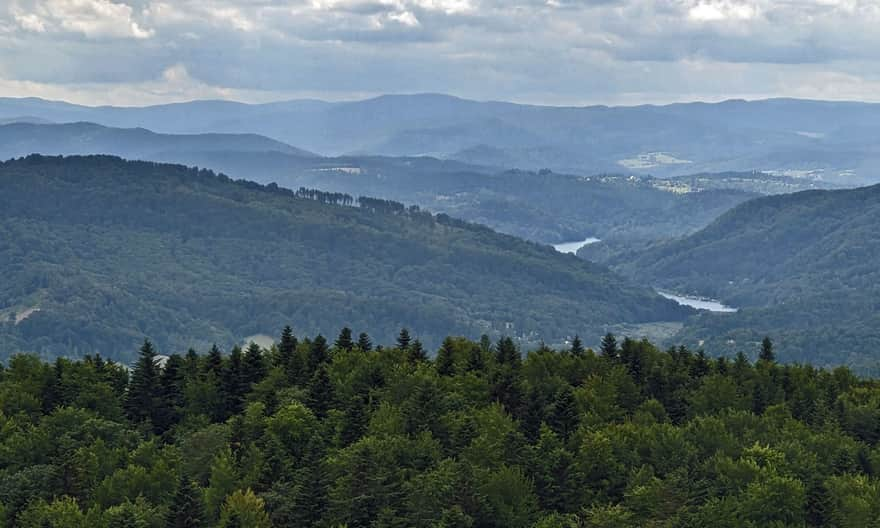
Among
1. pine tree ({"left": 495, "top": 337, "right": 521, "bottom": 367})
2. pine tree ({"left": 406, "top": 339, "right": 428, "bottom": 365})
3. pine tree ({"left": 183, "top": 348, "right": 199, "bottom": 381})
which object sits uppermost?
pine tree ({"left": 495, "top": 337, "right": 521, "bottom": 367})

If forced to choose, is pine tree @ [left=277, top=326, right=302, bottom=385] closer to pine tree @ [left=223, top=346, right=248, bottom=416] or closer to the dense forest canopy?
the dense forest canopy

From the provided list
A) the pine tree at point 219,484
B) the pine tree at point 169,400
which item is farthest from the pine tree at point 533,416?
the pine tree at point 169,400

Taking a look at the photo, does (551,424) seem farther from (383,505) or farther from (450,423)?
(383,505)

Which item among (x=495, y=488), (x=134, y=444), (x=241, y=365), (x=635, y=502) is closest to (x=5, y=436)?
(x=134, y=444)

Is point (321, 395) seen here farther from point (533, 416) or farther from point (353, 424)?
point (533, 416)

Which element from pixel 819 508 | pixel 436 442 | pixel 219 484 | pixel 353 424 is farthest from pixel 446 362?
pixel 819 508

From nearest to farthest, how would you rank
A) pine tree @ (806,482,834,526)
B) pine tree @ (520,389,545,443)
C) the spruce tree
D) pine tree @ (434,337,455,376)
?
1. pine tree @ (806,482,834,526)
2. pine tree @ (520,389,545,443)
3. pine tree @ (434,337,455,376)
4. the spruce tree

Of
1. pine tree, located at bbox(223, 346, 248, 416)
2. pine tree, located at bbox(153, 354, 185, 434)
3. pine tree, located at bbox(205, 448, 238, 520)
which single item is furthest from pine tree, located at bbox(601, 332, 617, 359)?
pine tree, located at bbox(205, 448, 238, 520)
